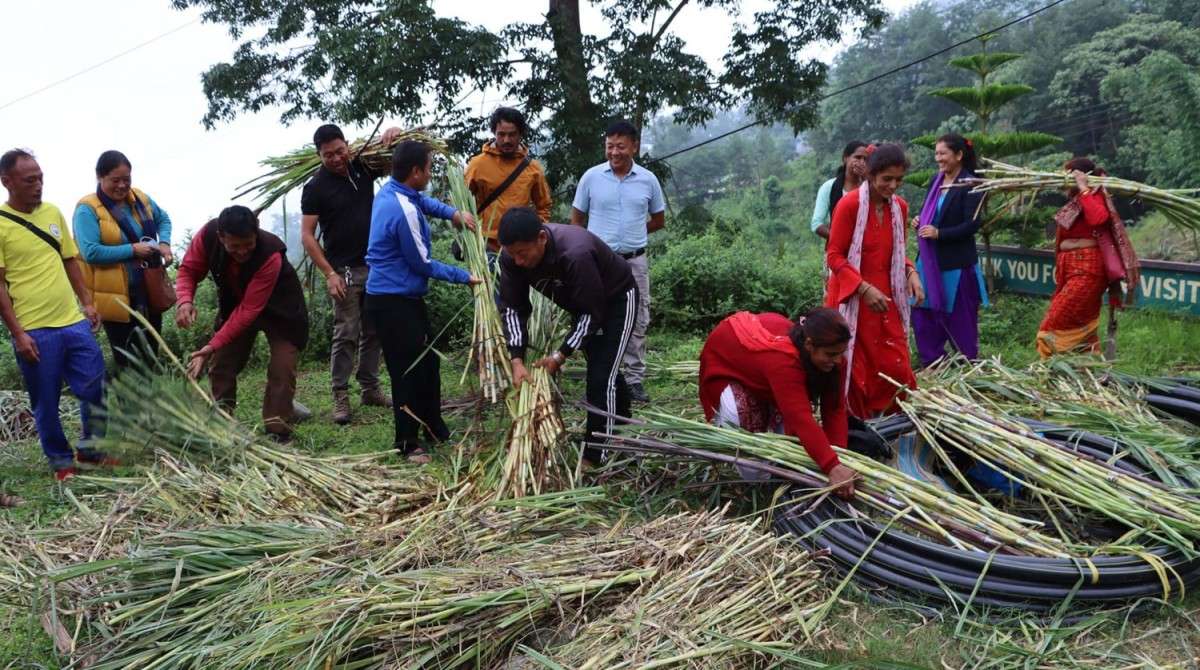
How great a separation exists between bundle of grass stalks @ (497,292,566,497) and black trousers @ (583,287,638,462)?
0.18m

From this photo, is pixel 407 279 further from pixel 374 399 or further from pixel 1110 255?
pixel 1110 255

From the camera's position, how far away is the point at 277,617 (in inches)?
106

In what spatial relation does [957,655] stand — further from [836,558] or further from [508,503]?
[508,503]

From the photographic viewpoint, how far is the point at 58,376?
457 cm

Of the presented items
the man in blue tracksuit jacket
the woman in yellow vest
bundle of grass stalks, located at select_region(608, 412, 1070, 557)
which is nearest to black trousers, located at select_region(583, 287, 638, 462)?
bundle of grass stalks, located at select_region(608, 412, 1070, 557)

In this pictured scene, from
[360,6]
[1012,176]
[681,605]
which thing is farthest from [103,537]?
[360,6]

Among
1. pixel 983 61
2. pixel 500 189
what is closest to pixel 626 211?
pixel 500 189

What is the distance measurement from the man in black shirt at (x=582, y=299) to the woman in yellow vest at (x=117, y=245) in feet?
6.73

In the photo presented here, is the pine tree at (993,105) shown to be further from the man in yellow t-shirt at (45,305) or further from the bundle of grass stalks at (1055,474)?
the man in yellow t-shirt at (45,305)

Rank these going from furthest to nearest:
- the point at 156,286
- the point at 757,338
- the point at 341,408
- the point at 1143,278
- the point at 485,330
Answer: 1. the point at 1143,278
2. the point at 341,408
3. the point at 156,286
4. the point at 485,330
5. the point at 757,338

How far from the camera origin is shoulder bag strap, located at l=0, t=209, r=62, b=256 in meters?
4.39

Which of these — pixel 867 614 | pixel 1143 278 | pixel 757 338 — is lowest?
pixel 867 614

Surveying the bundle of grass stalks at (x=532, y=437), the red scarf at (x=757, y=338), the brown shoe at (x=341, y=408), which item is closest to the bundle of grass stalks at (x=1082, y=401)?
the red scarf at (x=757, y=338)

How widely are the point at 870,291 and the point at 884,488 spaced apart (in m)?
1.20
